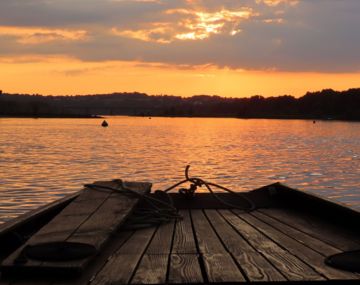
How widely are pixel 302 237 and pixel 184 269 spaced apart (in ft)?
6.35

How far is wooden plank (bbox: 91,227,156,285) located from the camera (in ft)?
13.3

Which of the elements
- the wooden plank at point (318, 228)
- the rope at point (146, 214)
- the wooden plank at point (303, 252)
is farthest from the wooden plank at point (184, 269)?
the wooden plank at point (318, 228)

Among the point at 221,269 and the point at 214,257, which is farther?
the point at 214,257

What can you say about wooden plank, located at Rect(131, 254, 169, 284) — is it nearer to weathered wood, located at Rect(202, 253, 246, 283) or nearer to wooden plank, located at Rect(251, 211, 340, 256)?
weathered wood, located at Rect(202, 253, 246, 283)

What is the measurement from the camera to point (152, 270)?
4273 mm

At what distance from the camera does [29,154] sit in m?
41.2

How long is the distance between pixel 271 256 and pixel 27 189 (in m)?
18.4

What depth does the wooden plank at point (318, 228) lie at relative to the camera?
5.48m

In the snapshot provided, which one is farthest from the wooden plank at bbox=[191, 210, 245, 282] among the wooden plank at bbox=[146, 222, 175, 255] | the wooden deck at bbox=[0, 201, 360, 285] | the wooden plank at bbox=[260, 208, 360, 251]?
the wooden plank at bbox=[260, 208, 360, 251]

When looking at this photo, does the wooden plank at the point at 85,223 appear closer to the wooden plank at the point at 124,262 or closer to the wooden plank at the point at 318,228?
the wooden plank at the point at 124,262

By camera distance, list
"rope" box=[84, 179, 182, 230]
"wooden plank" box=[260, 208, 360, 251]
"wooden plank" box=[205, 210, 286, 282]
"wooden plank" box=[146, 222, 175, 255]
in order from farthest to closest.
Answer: "rope" box=[84, 179, 182, 230] → "wooden plank" box=[260, 208, 360, 251] → "wooden plank" box=[146, 222, 175, 255] → "wooden plank" box=[205, 210, 286, 282]

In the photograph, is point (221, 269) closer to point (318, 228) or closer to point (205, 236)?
point (205, 236)

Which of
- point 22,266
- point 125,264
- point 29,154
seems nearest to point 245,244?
point 125,264

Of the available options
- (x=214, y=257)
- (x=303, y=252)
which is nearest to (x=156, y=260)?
(x=214, y=257)
